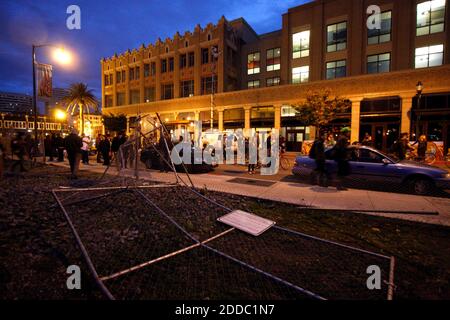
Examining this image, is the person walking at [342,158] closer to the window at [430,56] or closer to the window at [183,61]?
the window at [430,56]

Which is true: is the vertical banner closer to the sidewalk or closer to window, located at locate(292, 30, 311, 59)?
the sidewalk

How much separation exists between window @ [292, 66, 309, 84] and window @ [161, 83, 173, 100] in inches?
758

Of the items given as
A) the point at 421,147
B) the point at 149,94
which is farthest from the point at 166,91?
the point at 421,147

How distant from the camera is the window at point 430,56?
20656mm

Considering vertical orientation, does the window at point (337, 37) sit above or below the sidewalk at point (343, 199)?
above

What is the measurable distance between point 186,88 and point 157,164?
82.7ft

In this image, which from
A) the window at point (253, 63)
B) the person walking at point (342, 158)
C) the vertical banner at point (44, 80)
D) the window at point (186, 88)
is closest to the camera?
the person walking at point (342, 158)

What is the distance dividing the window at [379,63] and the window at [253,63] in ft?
45.9

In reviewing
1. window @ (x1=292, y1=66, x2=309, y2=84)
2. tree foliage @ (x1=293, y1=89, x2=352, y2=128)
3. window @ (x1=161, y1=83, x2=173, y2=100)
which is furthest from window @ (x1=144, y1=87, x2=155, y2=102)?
tree foliage @ (x1=293, y1=89, x2=352, y2=128)

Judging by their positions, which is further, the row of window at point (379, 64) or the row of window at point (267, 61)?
the row of window at point (267, 61)

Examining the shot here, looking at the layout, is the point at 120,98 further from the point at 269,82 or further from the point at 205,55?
the point at 269,82

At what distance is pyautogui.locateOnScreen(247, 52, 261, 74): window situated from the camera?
32969 mm

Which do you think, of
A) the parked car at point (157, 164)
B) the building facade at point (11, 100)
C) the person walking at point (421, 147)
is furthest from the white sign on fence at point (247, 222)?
the building facade at point (11, 100)

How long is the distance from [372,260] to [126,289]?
11.8 feet
